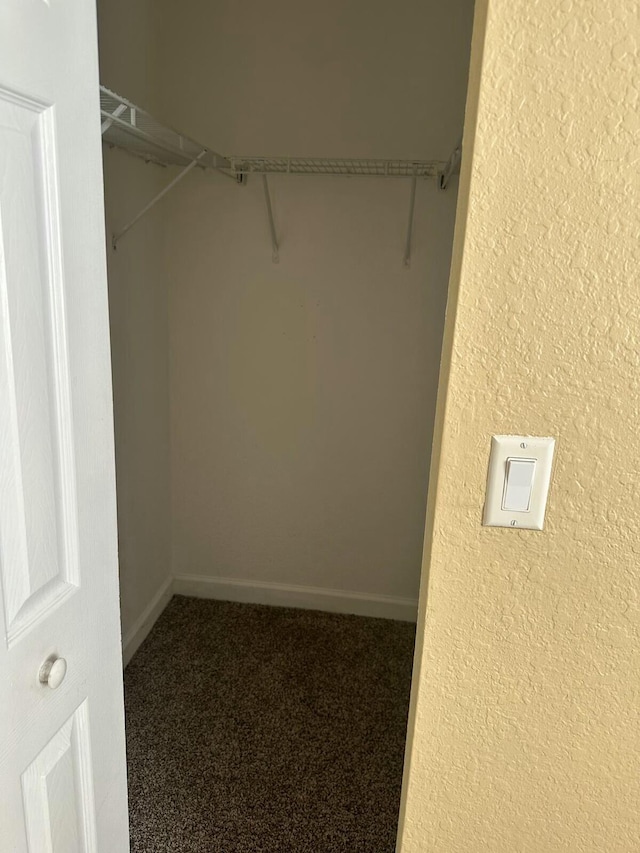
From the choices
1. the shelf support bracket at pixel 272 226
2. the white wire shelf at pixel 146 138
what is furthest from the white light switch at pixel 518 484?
the shelf support bracket at pixel 272 226

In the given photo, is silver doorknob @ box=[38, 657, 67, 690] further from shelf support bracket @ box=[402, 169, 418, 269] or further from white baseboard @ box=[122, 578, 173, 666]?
shelf support bracket @ box=[402, 169, 418, 269]

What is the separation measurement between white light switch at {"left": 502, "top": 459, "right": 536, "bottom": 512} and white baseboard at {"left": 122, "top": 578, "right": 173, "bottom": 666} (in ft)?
6.26

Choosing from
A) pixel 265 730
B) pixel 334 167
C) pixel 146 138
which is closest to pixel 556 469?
pixel 146 138

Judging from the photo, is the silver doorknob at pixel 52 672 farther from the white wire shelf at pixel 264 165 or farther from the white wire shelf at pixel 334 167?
the white wire shelf at pixel 334 167

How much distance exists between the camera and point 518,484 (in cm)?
79

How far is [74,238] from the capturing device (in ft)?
2.96

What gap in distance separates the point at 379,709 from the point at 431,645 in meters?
1.49

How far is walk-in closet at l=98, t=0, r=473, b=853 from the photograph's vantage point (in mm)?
2104

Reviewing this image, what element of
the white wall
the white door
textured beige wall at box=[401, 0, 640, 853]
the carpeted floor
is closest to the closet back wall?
the white wall

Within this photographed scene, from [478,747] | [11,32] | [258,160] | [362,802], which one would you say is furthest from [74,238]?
[362,802]

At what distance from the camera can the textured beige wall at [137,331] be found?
6.89 feet

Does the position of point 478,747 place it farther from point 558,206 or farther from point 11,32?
point 11,32

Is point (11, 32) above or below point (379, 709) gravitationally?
above

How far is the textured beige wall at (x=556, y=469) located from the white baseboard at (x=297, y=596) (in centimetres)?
180
